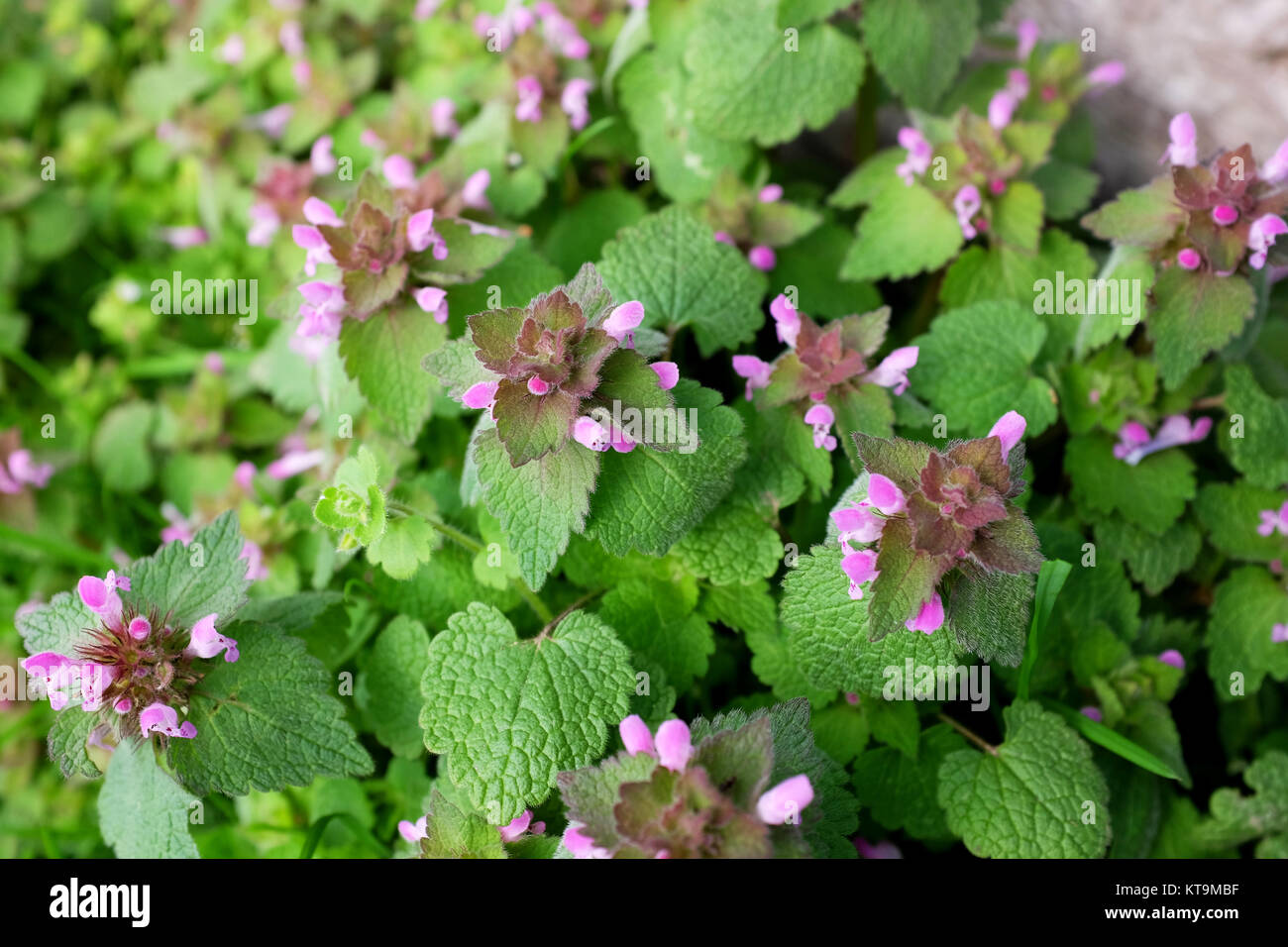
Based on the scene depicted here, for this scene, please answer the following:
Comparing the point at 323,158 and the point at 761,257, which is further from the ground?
the point at 323,158

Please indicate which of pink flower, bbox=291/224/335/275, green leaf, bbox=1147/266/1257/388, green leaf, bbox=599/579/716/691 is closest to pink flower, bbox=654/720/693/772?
green leaf, bbox=599/579/716/691

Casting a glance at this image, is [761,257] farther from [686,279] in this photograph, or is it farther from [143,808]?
[143,808]

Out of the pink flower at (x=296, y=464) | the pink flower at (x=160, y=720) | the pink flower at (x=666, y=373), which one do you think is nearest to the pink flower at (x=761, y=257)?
the pink flower at (x=666, y=373)

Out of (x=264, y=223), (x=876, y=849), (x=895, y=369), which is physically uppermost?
(x=264, y=223)

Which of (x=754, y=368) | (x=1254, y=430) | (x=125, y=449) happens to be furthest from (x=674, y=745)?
(x=125, y=449)
